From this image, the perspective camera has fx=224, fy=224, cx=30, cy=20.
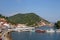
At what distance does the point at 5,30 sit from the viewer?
3.87 meters

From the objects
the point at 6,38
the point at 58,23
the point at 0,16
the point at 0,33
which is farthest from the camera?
the point at 58,23

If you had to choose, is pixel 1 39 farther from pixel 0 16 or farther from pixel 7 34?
pixel 0 16

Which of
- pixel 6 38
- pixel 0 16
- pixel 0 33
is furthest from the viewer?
pixel 0 16

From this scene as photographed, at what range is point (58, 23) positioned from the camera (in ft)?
309

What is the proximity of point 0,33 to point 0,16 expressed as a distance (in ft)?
238

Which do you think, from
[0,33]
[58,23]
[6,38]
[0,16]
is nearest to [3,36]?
[6,38]

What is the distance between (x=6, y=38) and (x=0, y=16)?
239 ft

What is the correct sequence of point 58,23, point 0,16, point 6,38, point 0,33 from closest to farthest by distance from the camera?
1. point 6,38
2. point 0,33
3. point 0,16
4. point 58,23

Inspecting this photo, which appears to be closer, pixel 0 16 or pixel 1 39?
pixel 1 39

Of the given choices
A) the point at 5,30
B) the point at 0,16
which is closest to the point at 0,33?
the point at 5,30

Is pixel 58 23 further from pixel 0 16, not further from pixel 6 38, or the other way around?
pixel 6 38

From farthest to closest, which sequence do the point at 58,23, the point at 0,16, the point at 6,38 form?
the point at 58,23 → the point at 0,16 → the point at 6,38

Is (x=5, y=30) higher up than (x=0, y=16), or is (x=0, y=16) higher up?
(x=0, y=16)

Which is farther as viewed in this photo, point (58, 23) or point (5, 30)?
point (58, 23)
